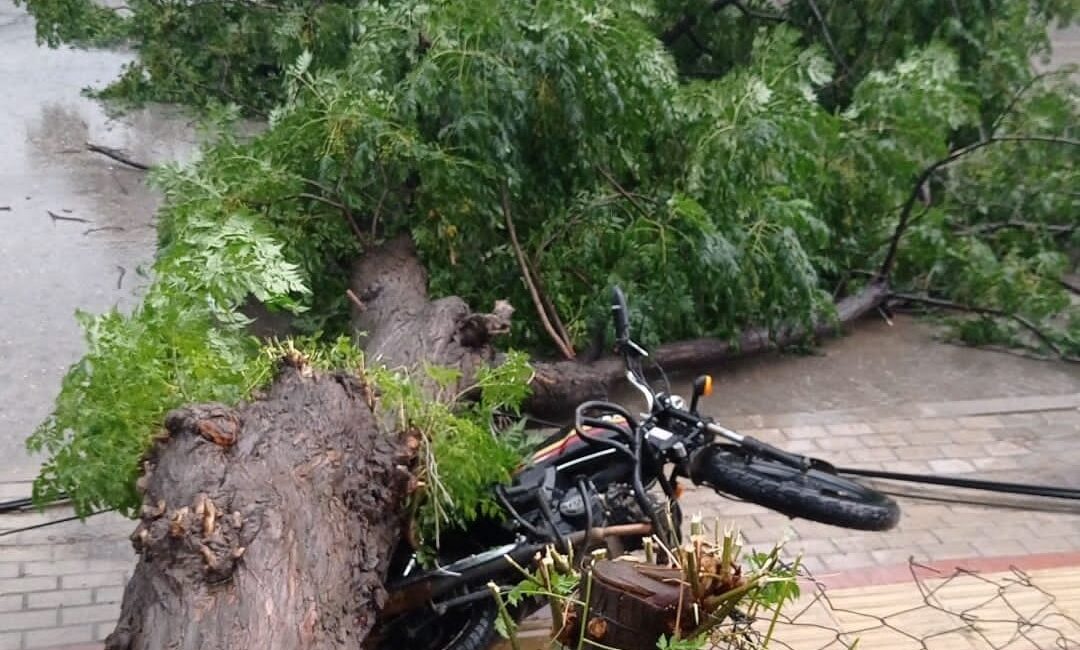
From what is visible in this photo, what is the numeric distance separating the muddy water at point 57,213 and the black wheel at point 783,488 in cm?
301

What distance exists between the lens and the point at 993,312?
22.4 feet

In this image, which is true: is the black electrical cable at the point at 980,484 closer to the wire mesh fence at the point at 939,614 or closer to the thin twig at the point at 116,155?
the wire mesh fence at the point at 939,614

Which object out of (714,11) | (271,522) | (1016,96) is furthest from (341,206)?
(1016,96)

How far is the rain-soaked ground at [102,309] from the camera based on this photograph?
19.3ft

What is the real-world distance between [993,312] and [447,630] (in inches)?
173

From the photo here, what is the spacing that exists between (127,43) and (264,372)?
31.6 feet

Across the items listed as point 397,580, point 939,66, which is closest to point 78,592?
point 397,580

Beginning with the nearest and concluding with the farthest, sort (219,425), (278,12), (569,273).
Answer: (219,425) < (569,273) < (278,12)

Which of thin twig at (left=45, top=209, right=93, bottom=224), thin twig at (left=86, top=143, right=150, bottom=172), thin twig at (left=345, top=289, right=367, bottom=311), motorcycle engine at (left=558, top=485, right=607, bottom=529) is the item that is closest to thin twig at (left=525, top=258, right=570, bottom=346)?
thin twig at (left=345, top=289, right=367, bottom=311)

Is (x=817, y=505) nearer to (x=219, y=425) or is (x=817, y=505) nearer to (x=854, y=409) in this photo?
(x=219, y=425)

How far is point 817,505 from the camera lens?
356 centimetres

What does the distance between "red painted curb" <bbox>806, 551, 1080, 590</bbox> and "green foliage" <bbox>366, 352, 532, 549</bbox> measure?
5.32ft

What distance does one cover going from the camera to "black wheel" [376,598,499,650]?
356 cm

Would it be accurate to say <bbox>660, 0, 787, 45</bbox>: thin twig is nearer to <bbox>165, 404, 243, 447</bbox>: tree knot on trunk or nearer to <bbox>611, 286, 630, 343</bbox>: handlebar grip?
<bbox>611, 286, 630, 343</bbox>: handlebar grip
